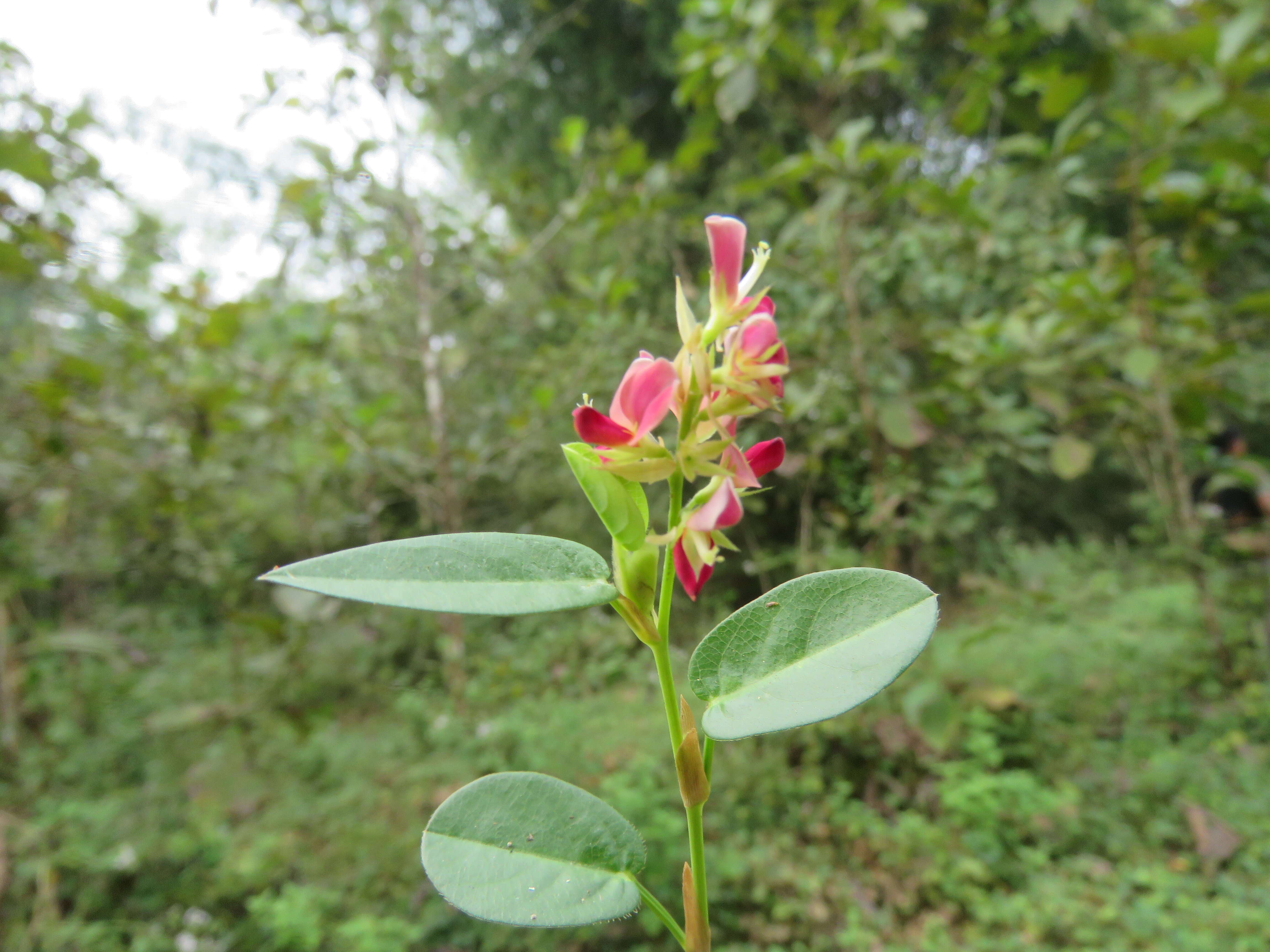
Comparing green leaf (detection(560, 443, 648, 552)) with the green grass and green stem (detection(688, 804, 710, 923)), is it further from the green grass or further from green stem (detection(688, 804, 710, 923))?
the green grass

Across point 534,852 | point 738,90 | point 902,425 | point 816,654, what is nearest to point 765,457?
point 816,654

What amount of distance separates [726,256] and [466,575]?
0.61 ft

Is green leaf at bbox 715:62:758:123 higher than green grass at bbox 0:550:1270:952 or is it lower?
higher

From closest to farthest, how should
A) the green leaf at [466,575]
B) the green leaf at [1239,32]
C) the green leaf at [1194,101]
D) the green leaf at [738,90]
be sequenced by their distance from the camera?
the green leaf at [466,575] < the green leaf at [1239,32] < the green leaf at [1194,101] < the green leaf at [738,90]

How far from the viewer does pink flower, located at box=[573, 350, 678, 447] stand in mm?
281

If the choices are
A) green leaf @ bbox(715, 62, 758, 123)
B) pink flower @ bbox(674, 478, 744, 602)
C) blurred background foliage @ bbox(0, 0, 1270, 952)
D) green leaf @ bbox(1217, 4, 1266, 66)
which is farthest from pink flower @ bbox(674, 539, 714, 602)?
green leaf @ bbox(1217, 4, 1266, 66)

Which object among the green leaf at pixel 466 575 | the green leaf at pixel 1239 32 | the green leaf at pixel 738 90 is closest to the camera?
the green leaf at pixel 466 575

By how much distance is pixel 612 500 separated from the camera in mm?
281

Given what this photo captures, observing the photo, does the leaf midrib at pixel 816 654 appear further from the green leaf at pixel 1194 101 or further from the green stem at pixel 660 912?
the green leaf at pixel 1194 101

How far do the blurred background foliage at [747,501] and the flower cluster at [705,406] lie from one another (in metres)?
1.09

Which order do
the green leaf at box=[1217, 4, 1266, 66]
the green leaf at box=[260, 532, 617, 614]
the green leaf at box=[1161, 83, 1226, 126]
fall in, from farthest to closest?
1. the green leaf at box=[1161, 83, 1226, 126]
2. the green leaf at box=[1217, 4, 1266, 66]
3. the green leaf at box=[260, 532, 617, 614]

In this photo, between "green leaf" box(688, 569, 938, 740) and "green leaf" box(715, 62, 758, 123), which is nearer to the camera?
"green leaf" box(688, 569, 938, 740)

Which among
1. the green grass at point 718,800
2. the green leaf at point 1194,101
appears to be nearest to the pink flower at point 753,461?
the green grass at point 718,800

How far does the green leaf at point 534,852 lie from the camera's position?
10.4 inches
